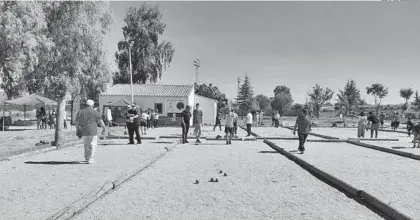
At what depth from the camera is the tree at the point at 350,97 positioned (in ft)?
327

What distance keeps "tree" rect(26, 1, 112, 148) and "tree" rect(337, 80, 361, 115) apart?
90144mm

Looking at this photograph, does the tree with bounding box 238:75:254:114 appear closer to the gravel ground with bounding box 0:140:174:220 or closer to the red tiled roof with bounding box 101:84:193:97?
the red tiled roof with bounding box 101:84:193:97

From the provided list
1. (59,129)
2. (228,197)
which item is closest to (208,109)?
(59,129)

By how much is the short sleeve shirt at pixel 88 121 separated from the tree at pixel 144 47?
40659mm

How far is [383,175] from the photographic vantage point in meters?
9.59

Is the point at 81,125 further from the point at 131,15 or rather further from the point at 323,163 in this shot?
the point at 131,15

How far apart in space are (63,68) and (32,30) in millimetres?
3406

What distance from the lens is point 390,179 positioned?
897 centimetres

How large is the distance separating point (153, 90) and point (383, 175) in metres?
39.7

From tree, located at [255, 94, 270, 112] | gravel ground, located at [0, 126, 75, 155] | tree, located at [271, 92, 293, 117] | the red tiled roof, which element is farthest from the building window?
tree, located at [255, 94, 270, 112]

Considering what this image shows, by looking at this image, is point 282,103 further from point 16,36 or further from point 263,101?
point 16,36

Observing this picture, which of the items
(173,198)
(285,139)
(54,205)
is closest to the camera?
(54,205)

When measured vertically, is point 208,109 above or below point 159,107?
below

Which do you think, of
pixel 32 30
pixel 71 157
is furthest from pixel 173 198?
pixel 32 30
